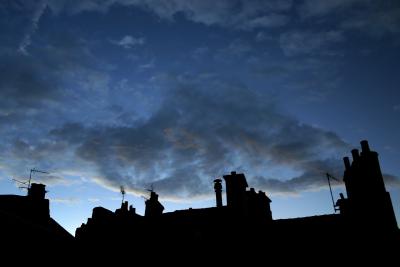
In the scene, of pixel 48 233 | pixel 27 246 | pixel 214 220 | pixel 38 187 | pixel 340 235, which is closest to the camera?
pixel 27 246

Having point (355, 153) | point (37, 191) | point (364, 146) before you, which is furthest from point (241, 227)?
point (37, 191)

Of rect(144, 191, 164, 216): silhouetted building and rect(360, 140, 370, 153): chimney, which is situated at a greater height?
rect(360, 140, 370, 153): chimney

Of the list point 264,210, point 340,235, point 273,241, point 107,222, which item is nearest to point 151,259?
point 107,222

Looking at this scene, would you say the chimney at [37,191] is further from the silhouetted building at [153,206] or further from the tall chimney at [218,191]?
the tall chimney at [218,191]

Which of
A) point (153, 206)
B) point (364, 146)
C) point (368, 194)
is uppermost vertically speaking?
point (364, 146)

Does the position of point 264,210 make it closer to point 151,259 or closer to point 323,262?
point 323,262

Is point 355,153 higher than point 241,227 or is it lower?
higher

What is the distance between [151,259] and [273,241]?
23.7ft

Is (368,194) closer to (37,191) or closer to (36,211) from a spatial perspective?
(36,211)

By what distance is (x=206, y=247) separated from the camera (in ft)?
62.5

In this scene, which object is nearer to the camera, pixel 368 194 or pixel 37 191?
pixel 368 194

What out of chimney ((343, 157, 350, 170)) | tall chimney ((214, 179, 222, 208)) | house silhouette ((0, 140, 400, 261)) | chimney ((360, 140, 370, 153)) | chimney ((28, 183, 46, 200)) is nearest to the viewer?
house silhouette ((0, 140, 400, 261))

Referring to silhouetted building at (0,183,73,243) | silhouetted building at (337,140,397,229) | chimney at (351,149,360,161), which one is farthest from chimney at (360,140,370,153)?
silhouetted building at (0,183,73,243)

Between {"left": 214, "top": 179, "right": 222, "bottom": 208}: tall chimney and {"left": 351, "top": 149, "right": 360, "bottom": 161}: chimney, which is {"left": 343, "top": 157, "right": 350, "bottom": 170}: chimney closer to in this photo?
{"left": 351, "top": 149, "right": 360, "bottom": 161}: chimney
